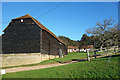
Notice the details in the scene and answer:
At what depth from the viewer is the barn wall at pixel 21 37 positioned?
20875mm

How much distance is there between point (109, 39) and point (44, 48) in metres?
25.8

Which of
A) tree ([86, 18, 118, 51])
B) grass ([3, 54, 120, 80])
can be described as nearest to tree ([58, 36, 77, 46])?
tree ([86, 18, 118, 51])

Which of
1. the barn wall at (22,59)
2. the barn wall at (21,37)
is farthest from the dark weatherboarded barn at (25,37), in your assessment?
the barn wall at (22,59)

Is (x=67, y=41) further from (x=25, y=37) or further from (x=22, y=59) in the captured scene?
(x=22, y=59)

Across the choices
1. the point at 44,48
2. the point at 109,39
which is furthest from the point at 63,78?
the point at 109,39

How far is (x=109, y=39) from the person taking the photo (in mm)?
37375

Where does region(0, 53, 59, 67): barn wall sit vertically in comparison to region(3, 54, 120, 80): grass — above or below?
below

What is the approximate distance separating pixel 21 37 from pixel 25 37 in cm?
86

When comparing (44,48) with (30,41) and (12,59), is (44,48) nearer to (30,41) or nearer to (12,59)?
(30,41)

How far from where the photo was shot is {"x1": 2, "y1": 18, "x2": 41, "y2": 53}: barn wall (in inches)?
822

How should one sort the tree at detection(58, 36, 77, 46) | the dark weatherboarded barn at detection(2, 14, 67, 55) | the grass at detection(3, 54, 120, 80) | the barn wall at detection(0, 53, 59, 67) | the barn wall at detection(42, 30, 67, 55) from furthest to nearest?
the tree at detection(58, 36, 77, 46)
the barn wall at detection(42, 30, 67, 55)
the dark weatherboarded barn at detection(2, 14, 67, 55)
the barn wall at detection(0, 53, 59, 67)
the grass at detection(3, 54, 120, 80)

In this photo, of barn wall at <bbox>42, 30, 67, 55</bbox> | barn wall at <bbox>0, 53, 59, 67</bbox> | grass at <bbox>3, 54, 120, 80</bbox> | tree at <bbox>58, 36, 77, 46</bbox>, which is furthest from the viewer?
tree at <bbox>58, 36, 77, 46</bbox>

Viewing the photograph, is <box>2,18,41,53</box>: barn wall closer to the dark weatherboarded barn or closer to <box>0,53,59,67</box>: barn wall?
the dark weatherboarded barn

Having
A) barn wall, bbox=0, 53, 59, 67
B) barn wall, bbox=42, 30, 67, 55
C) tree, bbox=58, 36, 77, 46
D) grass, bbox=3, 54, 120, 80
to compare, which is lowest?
barn wall, bbox=0, 53, 59, 67
